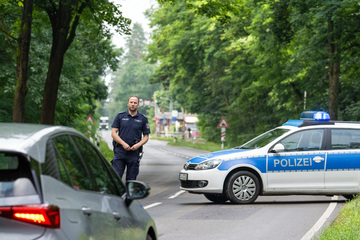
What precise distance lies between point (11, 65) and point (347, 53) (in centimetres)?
1286

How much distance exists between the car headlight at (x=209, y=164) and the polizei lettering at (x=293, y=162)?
43.4 inches

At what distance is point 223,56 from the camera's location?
42938 millimetres

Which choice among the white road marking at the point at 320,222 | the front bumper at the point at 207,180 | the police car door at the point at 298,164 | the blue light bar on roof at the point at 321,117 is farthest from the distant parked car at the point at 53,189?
the blue light bar on roof at the point at 321,117

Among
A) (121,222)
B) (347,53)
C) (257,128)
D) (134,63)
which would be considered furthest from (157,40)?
(134,63)

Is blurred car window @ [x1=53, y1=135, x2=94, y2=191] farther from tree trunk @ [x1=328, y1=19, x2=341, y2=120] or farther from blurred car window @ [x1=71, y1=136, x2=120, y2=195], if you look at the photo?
tree trunk @ [x1=328, y1=19, x2=341, y2=120]

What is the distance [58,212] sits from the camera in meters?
3.63

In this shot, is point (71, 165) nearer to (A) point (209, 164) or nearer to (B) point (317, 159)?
(A) point (209, 164)

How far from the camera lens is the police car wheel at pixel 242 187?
1414cm

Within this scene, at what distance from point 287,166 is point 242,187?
95 centimetres

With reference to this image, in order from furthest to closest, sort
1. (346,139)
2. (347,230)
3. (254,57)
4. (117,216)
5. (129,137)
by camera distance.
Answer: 1. (254,57)
2. (346,139)
3. (129,137)
4. (347,230)
5. (117,216)

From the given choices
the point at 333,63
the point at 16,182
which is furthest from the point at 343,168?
the point at 333,63

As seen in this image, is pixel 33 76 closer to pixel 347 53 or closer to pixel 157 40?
pixel 347 53

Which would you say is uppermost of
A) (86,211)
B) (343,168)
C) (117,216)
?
(86,211)

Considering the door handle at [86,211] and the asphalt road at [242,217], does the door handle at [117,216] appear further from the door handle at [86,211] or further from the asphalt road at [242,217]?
the asphalt road at [242,217]
